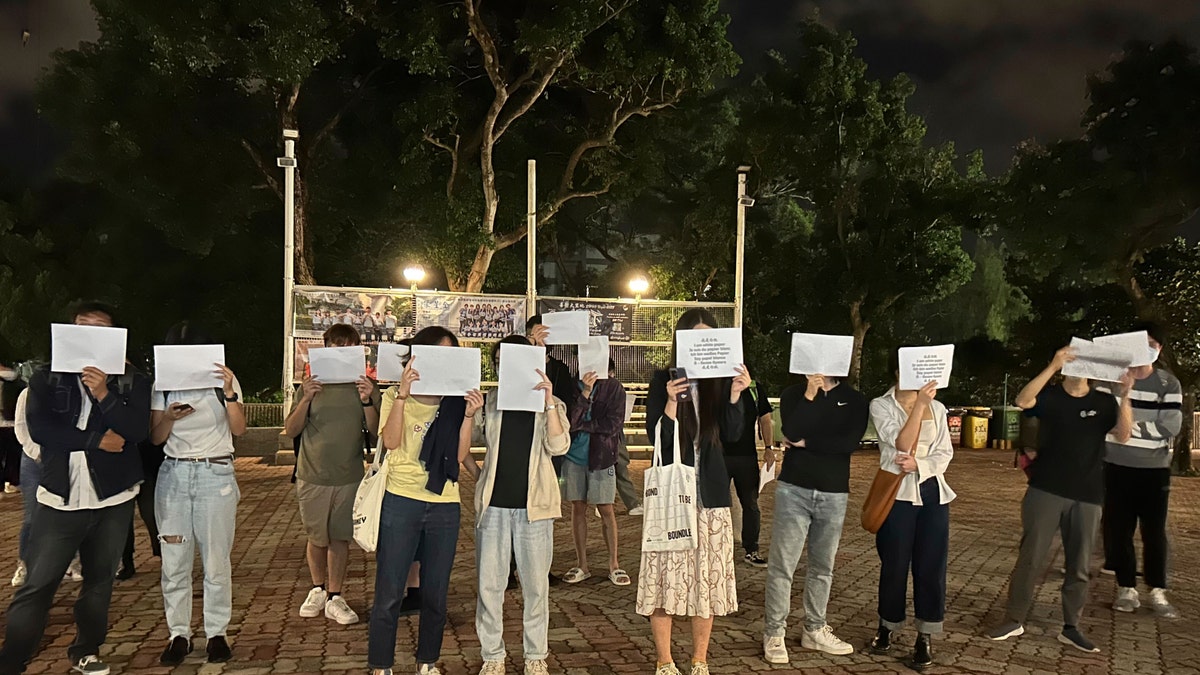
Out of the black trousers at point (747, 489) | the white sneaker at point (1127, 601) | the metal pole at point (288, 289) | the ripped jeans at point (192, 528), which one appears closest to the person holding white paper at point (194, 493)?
the ripped jeans at point (192, 528)

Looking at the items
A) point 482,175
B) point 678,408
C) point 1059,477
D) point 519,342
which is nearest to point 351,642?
point 519,342

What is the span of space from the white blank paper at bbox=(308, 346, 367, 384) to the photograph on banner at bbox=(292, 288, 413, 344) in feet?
25.5

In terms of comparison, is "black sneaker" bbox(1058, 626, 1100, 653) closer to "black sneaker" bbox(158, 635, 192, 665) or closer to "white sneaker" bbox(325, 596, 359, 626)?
"white sneaker" bbox(325, 596, 359, 626)

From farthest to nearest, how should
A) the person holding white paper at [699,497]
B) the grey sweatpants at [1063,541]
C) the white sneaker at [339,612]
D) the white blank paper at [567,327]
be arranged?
the white blank paper at [567,327] < the white sneaker at [339,612] < the grey sweatpants at [1063,541] < the person holding white paper at [699,497]

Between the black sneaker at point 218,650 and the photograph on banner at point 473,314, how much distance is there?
8.58 m

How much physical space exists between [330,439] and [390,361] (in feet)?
2.89

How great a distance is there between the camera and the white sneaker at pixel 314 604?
6.03 meters

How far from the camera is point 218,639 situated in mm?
5090

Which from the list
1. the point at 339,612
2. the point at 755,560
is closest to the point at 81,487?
the point at 339,612

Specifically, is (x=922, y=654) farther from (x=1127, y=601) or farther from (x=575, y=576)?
(x=575, y=576)

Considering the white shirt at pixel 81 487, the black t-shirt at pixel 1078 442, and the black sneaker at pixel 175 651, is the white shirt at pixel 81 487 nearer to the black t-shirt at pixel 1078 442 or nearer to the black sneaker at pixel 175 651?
the black sneaker at pixel 175 651

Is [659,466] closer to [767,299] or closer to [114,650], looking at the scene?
[114,650]

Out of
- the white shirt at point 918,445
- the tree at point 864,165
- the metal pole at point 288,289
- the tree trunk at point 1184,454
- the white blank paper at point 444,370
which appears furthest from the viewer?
the tree at point 864,165

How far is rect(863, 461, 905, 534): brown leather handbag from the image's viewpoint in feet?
16.7
